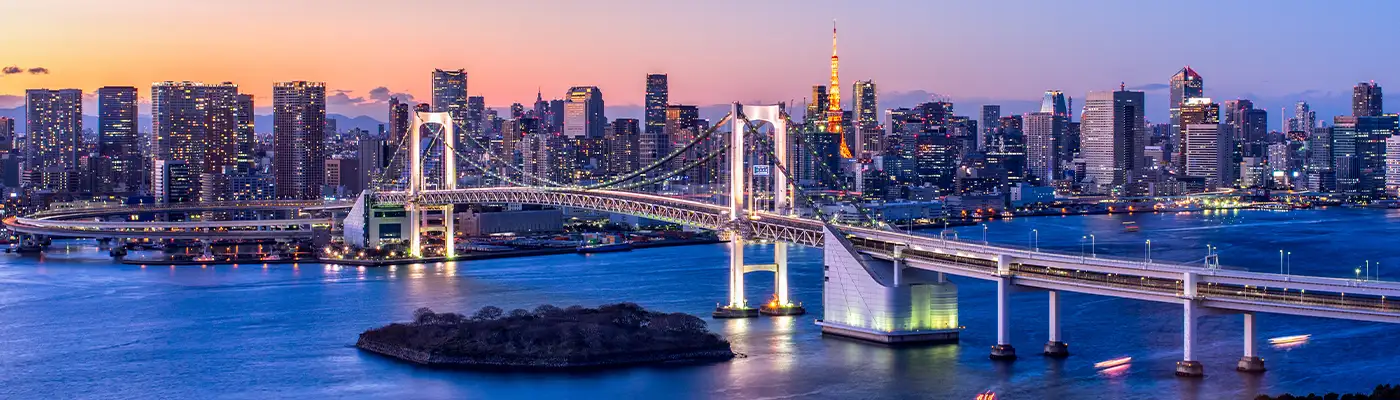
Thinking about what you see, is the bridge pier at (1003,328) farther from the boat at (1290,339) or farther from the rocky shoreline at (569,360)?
the boat at (1290,339)

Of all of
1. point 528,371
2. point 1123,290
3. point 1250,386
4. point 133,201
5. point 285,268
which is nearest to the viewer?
point 1250,386

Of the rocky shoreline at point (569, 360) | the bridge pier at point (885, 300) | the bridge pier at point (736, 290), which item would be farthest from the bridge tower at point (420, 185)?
the bridge pier at point (885, 300)

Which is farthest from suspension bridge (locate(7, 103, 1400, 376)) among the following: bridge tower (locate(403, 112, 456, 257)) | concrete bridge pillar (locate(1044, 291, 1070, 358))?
bridge tower (locate(403, 112, 456, 257))

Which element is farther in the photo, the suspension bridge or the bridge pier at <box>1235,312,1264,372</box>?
the bridge pier at <box>1235,312,1264,372</box>

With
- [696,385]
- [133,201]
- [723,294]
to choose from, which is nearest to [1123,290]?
[696,385]

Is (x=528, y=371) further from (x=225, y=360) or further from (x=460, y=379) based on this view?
(x=225, y=360)

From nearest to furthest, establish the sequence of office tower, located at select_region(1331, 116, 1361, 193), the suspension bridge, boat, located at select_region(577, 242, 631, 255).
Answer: the suspension bridge
boat, located at select_region(577, 242, 631, 255)
office tower, located at select_region(1331, 116, 1361, 193)

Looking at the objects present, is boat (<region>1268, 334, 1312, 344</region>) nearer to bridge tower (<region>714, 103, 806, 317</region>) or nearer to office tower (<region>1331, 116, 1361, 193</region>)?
bridge tower (<region>714, 103, 806, 317</region>)
